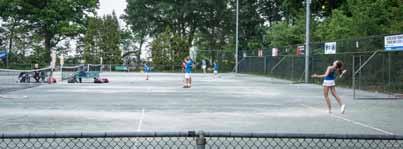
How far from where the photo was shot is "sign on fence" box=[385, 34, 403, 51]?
75.9 feet

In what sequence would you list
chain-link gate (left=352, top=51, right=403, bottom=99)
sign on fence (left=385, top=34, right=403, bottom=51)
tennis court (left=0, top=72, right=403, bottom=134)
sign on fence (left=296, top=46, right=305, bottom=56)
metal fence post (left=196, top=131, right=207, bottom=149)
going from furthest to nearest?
sign on fence (left=296, top=46, right=305, bottom=56) → chain-link gate (left=352, top=51, right=403, bottom=99) → sign on fence (left=385, top=34, right=403, bottom=51) → tennis court (left=0, top=72, right=403, bottom=134) → metal fence post (left=196, top=131, right=207, bottom=149)

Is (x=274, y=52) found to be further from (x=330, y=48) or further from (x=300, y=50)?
(x=330, y=48)

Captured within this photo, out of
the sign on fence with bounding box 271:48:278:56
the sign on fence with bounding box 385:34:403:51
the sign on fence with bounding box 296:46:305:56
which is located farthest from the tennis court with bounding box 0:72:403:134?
the sign on fence with bounding box 271:48:278:56

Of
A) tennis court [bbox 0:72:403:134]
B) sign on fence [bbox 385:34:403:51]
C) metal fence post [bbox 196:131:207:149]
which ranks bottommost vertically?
tennis court [bbox 0:72:403:134]

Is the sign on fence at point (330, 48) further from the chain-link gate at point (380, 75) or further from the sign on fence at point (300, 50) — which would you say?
the sign on fence at point (300, 50)

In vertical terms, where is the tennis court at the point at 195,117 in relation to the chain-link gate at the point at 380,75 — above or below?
below

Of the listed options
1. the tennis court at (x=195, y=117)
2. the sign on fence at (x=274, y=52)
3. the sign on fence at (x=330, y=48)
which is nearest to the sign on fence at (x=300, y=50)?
the sign on fence at (x=330, y=48)

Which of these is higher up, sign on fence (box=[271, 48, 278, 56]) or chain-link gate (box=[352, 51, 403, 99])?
sign on fence (box=[271, 48, 278, 56])

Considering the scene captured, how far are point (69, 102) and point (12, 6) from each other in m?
54.1

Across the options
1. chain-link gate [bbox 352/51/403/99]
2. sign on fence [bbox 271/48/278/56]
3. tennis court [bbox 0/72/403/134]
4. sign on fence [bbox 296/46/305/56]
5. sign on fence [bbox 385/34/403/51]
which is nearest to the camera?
tennis court [bbox 0/72/403/134]

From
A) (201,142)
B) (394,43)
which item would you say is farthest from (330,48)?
(201,142)

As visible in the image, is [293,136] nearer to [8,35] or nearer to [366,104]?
[366,104]

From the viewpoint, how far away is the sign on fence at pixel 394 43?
23.1 metres

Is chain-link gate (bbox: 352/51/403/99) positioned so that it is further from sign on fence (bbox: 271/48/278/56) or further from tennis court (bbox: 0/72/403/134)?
sign on fence (bbox: 271/48/278/56)
